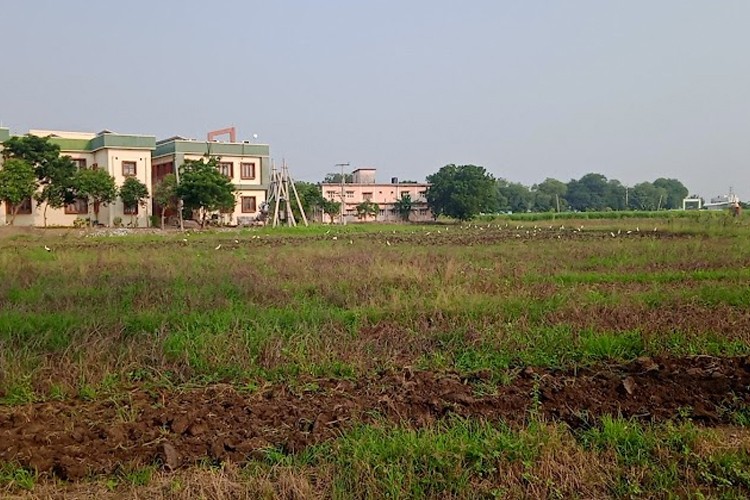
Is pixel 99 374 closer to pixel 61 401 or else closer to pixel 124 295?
pixel 61 401

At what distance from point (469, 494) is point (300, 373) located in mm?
2449

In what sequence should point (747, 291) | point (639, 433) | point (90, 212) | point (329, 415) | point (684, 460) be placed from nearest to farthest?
point (684, 460) → point (639, 433) → point (329, 415) → point (747, 291) → point (90, 212)

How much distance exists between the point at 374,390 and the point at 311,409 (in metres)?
0.62

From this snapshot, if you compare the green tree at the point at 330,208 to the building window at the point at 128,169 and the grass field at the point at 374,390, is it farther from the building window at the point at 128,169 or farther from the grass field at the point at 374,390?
the grass field at the point at 374,390

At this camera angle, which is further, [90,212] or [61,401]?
[90,212]

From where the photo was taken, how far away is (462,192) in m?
49.1

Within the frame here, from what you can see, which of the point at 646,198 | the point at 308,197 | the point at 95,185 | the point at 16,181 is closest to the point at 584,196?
the point at 646,198

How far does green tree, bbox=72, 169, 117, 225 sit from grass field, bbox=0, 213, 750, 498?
26789 mm

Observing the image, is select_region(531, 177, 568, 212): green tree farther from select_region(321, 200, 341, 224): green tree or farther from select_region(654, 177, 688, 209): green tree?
select_region(321, 200, 341, 224): green tree

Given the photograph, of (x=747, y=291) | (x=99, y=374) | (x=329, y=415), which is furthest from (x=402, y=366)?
(x=747, y=291)

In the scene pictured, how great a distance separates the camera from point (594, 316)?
7.19 m

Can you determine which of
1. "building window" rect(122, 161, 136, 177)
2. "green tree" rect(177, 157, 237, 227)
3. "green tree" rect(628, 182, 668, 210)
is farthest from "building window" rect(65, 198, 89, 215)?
"green tree" rect(628, 182, 668, 210)

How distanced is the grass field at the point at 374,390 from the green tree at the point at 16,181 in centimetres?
2486

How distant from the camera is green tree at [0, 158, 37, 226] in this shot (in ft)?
98.2
